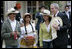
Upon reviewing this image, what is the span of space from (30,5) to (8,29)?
11747 millimetres

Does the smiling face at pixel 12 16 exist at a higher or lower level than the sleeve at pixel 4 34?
higher

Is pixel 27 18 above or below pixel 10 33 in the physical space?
above

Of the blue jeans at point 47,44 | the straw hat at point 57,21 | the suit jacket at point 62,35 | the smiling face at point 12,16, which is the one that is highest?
the smiling face at point 12,16

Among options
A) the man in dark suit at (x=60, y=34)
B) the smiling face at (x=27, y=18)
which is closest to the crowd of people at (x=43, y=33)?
the man in dark suit at (x=60, y=34)

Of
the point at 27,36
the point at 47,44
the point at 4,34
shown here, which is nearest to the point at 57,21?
the point at 47,44

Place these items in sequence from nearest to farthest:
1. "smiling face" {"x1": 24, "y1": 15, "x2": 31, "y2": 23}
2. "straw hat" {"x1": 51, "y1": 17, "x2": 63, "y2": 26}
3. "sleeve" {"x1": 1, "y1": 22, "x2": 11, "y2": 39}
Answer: "sleeve" {"x1": 1, "y1": 22, "x2": 11, "y2": 39} < "straw hat" {"x1": 51, "y1": 17, "x2": 63, "y2": 26} < "smiling face" {"x1": 24, "y1": 15, "x2": 31, "y2": 23}

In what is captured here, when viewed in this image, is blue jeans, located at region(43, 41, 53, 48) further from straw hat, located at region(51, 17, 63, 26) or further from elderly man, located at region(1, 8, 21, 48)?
elderly man, located at region(1, 8, 21, 48)

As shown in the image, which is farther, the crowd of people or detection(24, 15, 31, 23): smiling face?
detection(24, 15, 31, 23): smiling face

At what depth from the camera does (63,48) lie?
4.71 m

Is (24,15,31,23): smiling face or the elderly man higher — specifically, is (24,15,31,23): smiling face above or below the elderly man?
above

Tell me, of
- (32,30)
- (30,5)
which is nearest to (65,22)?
(32,30)

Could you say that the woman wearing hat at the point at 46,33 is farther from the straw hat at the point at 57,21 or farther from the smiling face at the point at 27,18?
the smiling face at the point at 27,18

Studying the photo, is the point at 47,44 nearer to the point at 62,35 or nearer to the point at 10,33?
the point at 62,35

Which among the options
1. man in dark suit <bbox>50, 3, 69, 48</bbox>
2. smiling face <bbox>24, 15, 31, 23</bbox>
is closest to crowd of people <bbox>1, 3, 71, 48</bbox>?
man in dark suit <bbox>50, 3, 69, 48</bbox>
